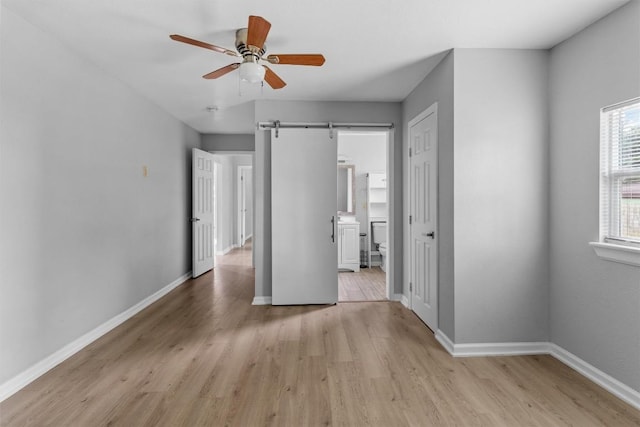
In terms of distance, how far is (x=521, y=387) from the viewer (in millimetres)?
2188

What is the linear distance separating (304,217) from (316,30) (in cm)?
205

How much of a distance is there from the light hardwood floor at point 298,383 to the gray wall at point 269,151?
899 mm

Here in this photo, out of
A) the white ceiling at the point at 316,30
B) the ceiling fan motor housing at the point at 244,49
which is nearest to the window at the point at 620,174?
the white ceiling at the point at 316,30

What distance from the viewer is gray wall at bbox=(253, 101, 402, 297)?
13.0 ft

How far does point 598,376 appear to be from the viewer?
223 centimetres

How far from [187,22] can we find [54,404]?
8.46 ft

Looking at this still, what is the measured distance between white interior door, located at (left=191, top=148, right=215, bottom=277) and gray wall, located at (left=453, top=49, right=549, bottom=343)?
4000 millimetres

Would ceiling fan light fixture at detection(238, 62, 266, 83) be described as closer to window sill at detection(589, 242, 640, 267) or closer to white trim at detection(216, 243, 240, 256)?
window sill at detection(589, 242, 640, 267)

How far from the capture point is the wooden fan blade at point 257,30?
1.88 meters

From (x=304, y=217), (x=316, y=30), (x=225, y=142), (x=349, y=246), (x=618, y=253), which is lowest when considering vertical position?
(x=349, y=246)

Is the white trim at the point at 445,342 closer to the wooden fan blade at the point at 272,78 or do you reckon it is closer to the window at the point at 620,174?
the window at the point at 620,174

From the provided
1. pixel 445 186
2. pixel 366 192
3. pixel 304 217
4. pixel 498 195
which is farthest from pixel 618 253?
pixel 366 192

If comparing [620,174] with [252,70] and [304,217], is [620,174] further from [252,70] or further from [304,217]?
[304,217]

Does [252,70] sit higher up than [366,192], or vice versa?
[252,70]
